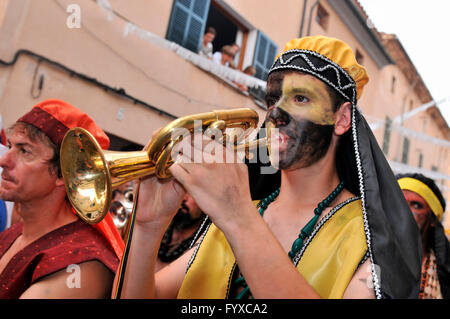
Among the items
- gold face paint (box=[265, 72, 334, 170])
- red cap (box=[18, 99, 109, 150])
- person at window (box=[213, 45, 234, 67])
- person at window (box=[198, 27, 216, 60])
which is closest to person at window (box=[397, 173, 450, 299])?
gold face paint (box=[265, 72, 334, 170])

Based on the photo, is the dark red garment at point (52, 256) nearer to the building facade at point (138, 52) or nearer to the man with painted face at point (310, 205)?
the man with painted face at point (310, 205)

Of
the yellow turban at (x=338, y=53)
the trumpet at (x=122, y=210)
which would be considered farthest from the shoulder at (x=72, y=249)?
the trumpet at (x=122, y=210)

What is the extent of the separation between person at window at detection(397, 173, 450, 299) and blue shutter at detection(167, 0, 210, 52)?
595cm

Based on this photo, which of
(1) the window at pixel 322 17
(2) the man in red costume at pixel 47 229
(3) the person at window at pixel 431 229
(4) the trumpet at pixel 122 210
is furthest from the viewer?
(1) the window at pixel 322 17

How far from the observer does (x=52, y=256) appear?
6.27 ft

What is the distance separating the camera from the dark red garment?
188 cm

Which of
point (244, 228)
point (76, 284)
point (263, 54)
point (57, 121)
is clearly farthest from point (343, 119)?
point (263, 54)

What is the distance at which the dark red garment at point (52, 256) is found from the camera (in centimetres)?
188

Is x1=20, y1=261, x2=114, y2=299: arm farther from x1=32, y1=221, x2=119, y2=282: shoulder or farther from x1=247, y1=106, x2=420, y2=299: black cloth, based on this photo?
x1=247, y1=106, x2=420, y2=299: black cloth

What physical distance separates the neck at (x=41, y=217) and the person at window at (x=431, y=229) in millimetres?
2657

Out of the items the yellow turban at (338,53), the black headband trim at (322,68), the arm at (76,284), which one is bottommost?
the arm at (76,284)

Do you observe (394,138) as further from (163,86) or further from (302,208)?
(302,208)

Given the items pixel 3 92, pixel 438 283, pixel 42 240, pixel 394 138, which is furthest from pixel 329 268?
pixel 394 138

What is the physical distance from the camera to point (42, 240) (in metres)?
2.12
